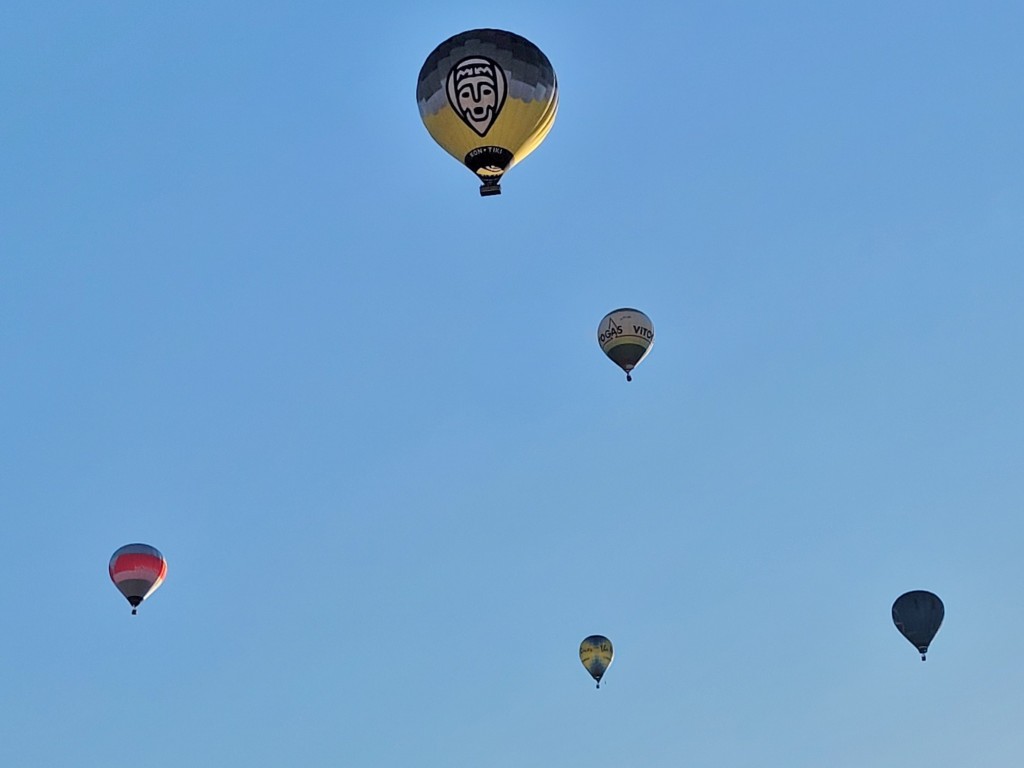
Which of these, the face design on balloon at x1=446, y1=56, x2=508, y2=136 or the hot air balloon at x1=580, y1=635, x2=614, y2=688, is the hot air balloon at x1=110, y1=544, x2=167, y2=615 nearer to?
the hot air balloon at x1=580, y1=635, x2=614, y2=688

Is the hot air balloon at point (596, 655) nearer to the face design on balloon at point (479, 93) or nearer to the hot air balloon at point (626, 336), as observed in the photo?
the hot air balloon at point (626, 336)

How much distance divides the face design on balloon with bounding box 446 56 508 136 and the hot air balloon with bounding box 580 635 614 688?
33355 mm

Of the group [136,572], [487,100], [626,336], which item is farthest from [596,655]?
[487,100]

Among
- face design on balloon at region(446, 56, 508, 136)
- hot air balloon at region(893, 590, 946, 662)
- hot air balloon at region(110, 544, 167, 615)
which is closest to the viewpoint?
face design on balloon at region(446, 56, 508, 136)

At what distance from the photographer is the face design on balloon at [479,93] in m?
49.2

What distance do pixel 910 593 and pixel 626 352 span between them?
12206mm

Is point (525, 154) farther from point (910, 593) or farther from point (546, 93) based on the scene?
point (910, 593)

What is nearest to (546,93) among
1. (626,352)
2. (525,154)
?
(525,154)

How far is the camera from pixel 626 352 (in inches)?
2773

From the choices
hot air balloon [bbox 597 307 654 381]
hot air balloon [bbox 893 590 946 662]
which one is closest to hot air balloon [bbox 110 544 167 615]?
hot air balloon [bbox 597 307 654 381]

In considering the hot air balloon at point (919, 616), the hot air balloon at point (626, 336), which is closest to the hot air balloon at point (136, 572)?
the hot air balloon at point (626, 336)

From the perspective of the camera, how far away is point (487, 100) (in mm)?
49281

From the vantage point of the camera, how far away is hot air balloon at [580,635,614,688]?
257 ft

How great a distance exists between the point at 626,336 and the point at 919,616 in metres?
13.4
